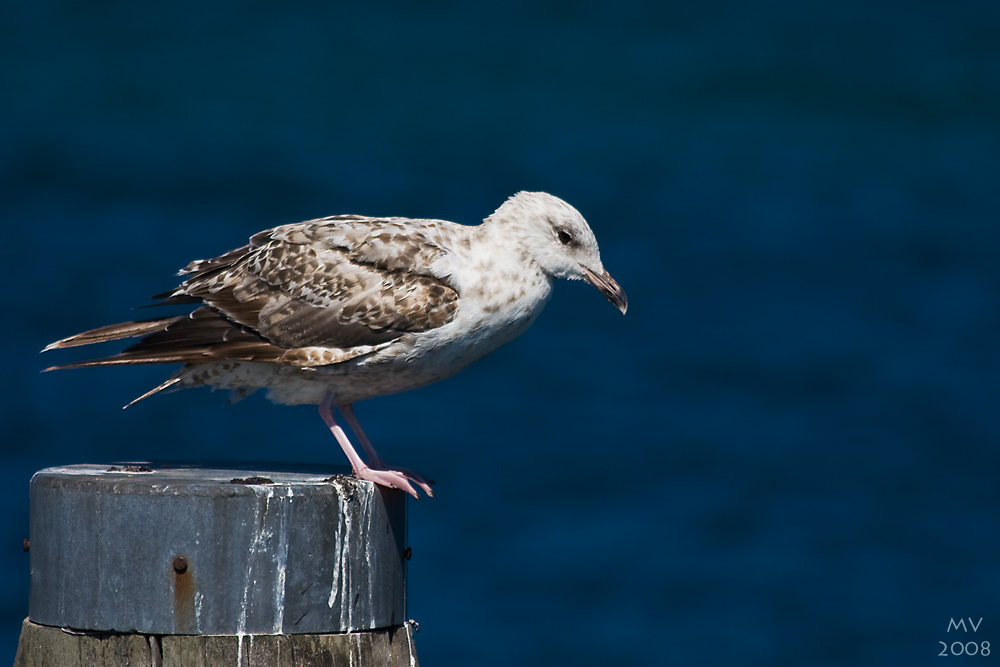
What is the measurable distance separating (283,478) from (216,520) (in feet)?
1.77

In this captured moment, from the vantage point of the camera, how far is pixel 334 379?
6.14 metres

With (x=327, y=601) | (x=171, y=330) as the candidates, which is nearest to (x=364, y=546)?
(x=327, y=601)

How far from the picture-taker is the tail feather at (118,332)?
6133 millimetres

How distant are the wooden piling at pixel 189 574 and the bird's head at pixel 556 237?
2.06 metres

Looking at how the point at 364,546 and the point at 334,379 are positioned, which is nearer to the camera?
the point at 364,546

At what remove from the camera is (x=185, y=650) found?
174 inches

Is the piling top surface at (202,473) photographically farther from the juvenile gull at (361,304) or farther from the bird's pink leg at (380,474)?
the juvenile gull at (361,304)

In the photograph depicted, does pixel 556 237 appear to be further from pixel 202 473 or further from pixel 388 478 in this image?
pixel 202 473

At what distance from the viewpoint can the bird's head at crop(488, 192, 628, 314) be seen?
6301 millimetres

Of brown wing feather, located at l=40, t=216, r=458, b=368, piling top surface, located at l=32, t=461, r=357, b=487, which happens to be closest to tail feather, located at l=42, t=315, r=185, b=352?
brown wing feather, located at l=40, t=216, r=458, b=368

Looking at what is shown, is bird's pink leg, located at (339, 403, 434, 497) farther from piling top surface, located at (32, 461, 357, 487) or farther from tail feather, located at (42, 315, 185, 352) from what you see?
tail feather, located at (42, 315, 185, 352)

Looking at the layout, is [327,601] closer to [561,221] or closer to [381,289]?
[381,289]

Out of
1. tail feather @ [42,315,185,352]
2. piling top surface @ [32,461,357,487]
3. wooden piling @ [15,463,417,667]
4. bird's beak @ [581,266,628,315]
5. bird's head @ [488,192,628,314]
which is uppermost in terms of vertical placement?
bird's head @ [488,192,628,314]

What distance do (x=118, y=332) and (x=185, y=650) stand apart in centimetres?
231
